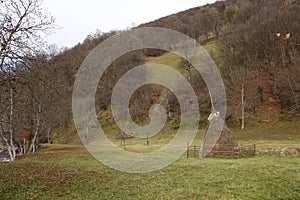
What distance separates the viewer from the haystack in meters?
19.6

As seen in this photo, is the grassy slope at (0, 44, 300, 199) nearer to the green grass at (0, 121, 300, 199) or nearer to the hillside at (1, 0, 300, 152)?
the green grass at (0, 121, 300, 199)

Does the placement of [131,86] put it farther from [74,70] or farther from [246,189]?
[246,189]

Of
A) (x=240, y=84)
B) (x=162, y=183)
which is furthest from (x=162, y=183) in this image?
(x=240, y=84)

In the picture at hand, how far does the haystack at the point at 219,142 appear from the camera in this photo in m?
19.6

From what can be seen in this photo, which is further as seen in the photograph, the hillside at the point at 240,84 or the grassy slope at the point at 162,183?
the hillside at the point at 240,84

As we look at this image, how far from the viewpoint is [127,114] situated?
50594mm

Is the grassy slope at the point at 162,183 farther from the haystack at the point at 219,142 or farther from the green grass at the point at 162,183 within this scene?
the haystack at the point at 219,142

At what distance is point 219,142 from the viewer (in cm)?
1994

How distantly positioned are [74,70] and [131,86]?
50.1 feet

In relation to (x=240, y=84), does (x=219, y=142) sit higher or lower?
lower

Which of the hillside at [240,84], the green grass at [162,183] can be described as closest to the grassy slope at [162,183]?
the green grass at [162,183]

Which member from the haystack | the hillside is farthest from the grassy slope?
the hillside

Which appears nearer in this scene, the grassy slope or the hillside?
the grassy slope

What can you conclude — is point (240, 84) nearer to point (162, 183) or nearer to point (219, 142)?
point (219, 142)
